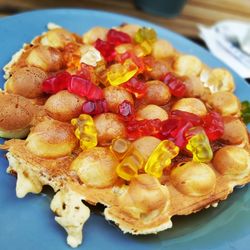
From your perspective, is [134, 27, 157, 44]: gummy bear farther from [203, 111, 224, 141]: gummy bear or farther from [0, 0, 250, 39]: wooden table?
[0, 0, 250, 39]: wooden table

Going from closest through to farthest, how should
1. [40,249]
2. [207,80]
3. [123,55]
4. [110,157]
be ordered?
[40,249] → [110,157] → [123,55] → [207,80]

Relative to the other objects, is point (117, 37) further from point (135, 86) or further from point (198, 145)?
point (198, 145)

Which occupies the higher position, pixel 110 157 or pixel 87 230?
pixel 110 157

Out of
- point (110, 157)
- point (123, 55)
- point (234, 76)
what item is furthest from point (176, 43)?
point (110, 157)

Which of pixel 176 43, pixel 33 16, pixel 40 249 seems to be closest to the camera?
pixel 40 249

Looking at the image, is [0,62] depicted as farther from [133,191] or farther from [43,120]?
[133,191]

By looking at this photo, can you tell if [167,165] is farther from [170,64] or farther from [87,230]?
[170,64]

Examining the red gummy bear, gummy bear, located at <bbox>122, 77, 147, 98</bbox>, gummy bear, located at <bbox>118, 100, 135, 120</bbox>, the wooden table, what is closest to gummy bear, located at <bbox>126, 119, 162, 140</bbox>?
gummy bear, located at <bbox>118, 100, 135, 120</bbox>

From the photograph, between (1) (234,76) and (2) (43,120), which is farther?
(1) (234,76)
